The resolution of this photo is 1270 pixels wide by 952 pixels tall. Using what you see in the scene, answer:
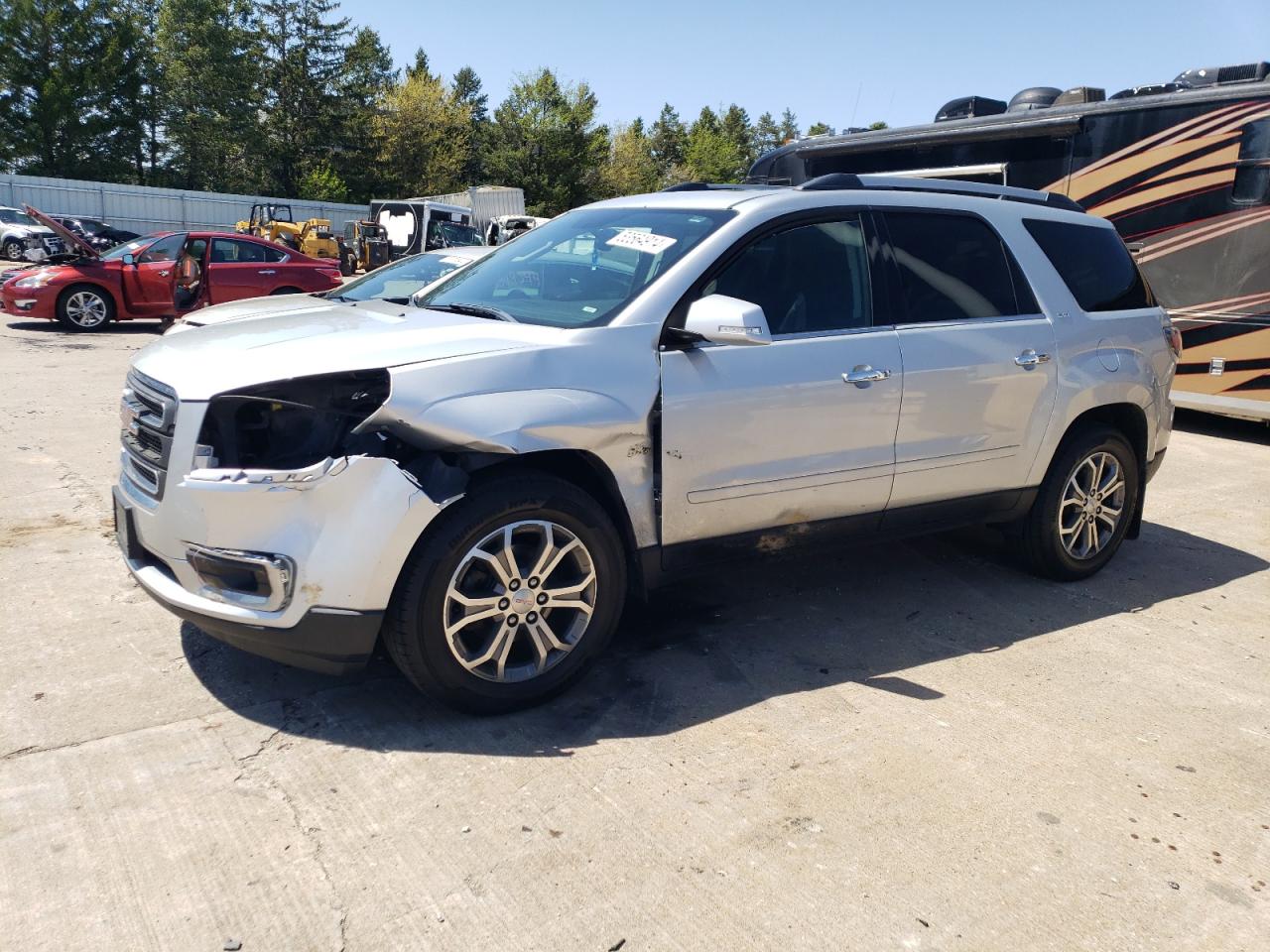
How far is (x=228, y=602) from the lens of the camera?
131 inches

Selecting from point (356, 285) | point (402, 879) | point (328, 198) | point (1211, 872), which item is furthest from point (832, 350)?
point (328, 198)

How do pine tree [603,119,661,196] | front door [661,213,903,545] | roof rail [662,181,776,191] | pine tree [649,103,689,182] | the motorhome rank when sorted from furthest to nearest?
pine tree [649,103,689,182] → pine tree [603,119,661,196] → the motorhome → roof rail [662,181,776,191] → front door [661,213,903,545]

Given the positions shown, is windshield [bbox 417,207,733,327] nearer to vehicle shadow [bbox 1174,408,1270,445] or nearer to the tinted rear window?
the tinted rear window

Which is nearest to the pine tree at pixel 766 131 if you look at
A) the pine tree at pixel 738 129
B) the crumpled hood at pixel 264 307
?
the pine tree at pixel 738 129

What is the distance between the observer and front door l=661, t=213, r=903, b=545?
3805 mm

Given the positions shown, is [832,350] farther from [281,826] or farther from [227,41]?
[227,41]

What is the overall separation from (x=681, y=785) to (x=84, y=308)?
1422cm

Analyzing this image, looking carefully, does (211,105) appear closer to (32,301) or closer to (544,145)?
(544,145)

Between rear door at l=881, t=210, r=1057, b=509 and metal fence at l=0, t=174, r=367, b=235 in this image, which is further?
metal fence at l=0, t=174, r=367, b=235

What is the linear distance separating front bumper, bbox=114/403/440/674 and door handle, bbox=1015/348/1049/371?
114 inches

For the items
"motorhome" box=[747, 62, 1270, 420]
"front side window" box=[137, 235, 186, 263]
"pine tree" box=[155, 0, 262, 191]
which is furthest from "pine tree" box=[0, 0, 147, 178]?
"motorhome" box=[747, 62, 1270, 420]

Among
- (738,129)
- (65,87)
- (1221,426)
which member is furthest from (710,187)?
(738,129)

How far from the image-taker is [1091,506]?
5273mm

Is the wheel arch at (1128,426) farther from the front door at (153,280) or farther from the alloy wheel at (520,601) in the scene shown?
the front door at (153,280)
